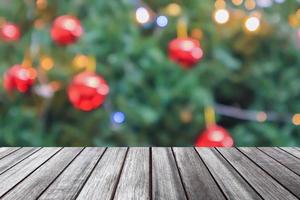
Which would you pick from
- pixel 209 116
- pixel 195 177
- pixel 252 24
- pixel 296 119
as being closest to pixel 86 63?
pixel 209 116

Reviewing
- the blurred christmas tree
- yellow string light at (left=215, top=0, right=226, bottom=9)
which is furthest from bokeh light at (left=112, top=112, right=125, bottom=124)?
yellow string light at (left=215, top=0, right=226, bottom=9)

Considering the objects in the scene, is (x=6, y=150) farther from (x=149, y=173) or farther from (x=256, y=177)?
(x=256, y=177)

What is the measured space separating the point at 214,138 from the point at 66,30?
2.41 ft

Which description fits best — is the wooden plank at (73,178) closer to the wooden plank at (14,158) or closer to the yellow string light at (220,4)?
the wooden plank at (14,158)

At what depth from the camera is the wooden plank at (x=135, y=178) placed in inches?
53.1

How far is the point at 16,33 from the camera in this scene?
7.29ft

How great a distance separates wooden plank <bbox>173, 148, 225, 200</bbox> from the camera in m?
1.36

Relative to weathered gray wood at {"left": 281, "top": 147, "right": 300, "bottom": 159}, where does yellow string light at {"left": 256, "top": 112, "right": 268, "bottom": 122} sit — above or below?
above

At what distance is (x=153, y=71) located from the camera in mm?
2119

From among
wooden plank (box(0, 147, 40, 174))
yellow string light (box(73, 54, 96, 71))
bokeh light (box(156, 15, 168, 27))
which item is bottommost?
wooden plank (box(0, 147, 40, 174))

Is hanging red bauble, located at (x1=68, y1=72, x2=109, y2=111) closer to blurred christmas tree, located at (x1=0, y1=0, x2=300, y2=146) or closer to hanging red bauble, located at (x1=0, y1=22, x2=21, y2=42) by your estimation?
blurred christmas tree, located at (x1=0, y1=0, x2=300, y2=146)

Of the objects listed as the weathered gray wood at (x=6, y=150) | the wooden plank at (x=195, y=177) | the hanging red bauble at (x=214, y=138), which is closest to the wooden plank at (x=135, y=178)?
the wooden plank at (x=195, y=177)

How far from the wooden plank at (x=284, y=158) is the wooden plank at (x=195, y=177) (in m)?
0.29

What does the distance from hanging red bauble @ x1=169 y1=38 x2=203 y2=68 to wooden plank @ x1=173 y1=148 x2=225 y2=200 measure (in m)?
0.36
